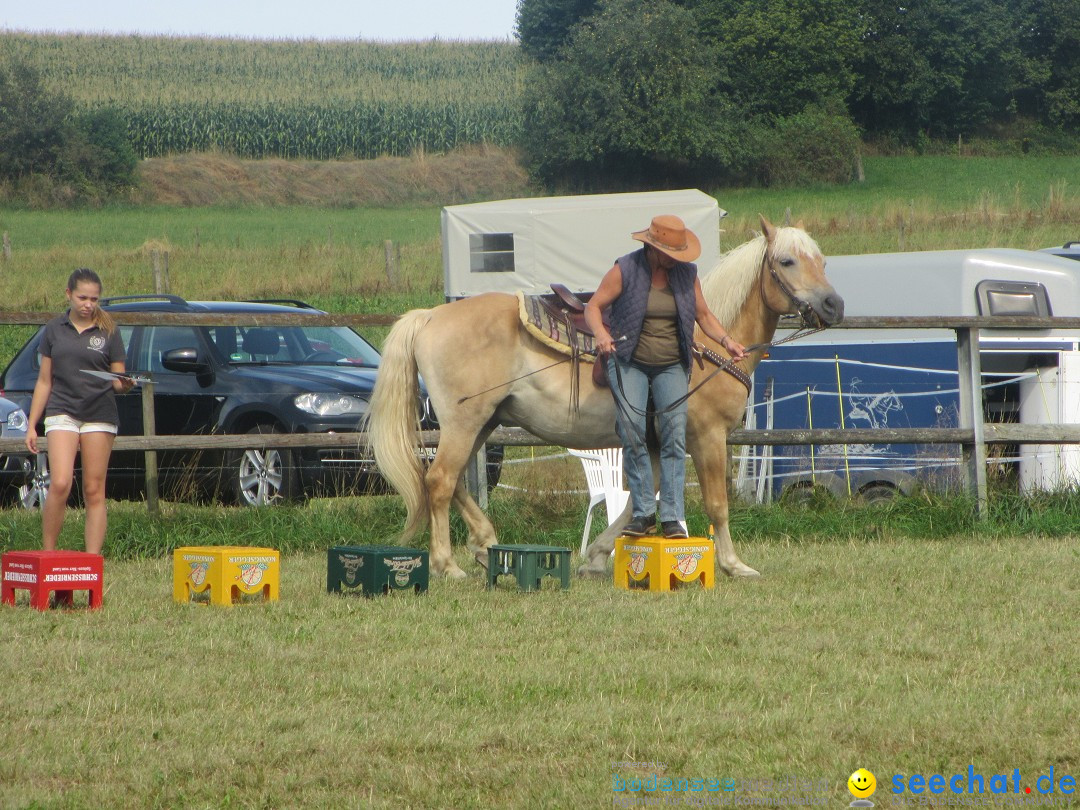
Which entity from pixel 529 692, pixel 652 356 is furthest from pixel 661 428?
pixel 529 692

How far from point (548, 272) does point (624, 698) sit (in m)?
15.6

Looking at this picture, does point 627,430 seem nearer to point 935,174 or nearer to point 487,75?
point 935,174

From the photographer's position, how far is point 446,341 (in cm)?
725

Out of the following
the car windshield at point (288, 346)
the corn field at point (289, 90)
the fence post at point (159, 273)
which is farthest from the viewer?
the corn field at point (289, 90)

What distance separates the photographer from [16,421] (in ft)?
32.3

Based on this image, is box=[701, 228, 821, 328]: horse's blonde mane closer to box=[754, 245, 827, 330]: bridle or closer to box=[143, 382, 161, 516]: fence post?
box=[754, 245, 827, 330]: bridle

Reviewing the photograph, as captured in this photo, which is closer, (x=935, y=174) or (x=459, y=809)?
(x=459, y=809)

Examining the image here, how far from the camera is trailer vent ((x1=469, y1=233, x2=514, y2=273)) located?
1934 centimetres

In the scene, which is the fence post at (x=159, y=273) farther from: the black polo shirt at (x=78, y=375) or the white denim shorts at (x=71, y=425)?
the white denim shorts at (x=71, y=425)

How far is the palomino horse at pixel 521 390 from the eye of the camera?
7062 millimetres

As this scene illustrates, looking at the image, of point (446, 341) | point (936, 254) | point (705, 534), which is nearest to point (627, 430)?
point (446, 341)

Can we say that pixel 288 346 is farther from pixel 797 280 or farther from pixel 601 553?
pixel 797 280

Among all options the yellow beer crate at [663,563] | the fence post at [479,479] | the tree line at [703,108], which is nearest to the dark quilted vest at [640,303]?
the yellow beer crate at [663,563]

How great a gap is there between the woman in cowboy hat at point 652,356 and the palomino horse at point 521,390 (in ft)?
0.93
